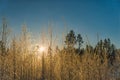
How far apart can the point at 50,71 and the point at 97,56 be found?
2173mm

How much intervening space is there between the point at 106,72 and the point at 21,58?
3496 millimetres

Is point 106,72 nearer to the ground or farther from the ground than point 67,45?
nearer to the ground

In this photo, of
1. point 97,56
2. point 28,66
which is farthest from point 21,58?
point 97,56

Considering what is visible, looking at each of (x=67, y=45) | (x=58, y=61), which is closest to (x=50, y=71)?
(x=58, y=61)

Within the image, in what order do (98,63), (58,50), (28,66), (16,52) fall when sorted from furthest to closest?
(28,66) < (58,50) < (98,63) < (16,52)

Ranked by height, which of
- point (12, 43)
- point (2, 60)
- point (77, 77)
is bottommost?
point (77, 77)

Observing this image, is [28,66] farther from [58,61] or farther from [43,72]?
[58,61]

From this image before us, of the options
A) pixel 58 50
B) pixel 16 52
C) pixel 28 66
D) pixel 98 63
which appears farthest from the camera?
pixel 28 66

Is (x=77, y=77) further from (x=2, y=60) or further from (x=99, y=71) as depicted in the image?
(x=2, y=60)

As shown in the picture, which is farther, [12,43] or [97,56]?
[97,56]

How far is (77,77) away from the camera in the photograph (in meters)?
10.4

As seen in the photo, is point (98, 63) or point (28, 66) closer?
point (98, 63)

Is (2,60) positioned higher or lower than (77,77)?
higher

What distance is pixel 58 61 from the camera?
10.4 meters
